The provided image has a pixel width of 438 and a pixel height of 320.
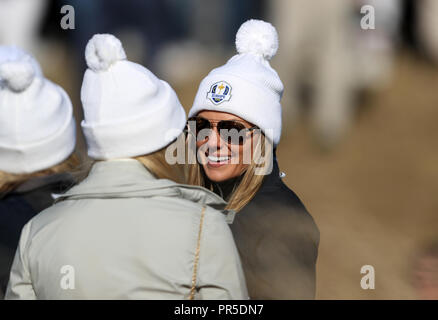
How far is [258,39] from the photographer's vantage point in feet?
9.40

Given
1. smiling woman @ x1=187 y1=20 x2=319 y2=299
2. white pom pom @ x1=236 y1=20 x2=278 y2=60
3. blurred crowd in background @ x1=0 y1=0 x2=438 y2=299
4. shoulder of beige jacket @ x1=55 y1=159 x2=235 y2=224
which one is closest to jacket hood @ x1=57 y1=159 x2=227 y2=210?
shoulder of beige jacket @ x1=55 y1=159 x2=235 y2=224

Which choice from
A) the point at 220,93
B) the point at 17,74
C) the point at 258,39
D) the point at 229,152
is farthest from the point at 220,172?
the point at 17,74

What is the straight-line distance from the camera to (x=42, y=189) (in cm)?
273

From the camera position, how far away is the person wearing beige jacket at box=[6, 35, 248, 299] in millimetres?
2213

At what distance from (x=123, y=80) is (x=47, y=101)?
461 mm

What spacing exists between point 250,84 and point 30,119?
0.81 meters

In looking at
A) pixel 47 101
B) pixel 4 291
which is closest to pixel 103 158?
pixel 47 101

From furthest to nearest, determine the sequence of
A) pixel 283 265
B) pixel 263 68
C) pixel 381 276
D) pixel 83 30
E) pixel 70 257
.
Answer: pixel 83 30 < pixel 381 276 < pixel 263 68 < pixel 283 265 < pixel 70 257

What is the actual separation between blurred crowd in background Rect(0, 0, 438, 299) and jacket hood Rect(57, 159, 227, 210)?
2.78 metres

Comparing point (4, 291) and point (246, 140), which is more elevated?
point (246, 140)

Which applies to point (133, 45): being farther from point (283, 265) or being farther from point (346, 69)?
point (283, 265)

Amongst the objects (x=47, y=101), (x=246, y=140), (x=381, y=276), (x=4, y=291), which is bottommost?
(x=381, y=276)

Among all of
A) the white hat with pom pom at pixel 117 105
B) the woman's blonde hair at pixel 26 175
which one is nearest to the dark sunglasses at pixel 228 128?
the white hat with pom pom at pixel 117 105

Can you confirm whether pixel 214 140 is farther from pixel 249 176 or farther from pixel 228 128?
pixel 249 176
